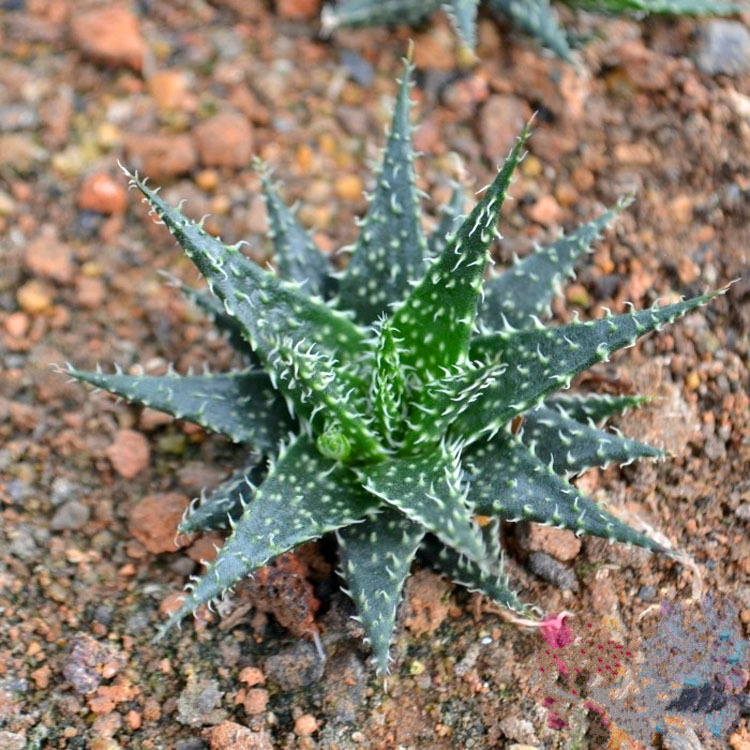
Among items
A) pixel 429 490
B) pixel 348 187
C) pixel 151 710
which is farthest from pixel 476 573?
pixel 348 187

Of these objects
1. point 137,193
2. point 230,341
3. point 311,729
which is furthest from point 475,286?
point 137,193

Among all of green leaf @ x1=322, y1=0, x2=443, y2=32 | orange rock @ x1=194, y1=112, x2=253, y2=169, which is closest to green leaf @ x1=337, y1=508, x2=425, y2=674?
orange rock @ x1=194, y1=112, x2=253, y2=169

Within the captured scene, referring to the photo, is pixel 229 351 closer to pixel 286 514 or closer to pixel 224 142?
pixel 224 142

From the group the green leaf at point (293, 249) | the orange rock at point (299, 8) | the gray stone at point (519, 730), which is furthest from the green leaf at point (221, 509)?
the orange rock at point (299, 8)

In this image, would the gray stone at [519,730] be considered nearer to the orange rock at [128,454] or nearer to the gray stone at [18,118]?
the orange rock at [128,454]

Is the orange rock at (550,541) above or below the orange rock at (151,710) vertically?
above

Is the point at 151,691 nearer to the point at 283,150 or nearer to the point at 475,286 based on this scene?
the point at 475,286

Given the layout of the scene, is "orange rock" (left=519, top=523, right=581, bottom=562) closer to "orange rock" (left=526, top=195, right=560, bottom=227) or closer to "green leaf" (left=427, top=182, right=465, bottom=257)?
"green leaf" (left=427, top=182, right=465, bottom=257)
